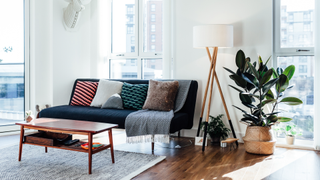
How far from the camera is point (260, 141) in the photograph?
3.28 meters

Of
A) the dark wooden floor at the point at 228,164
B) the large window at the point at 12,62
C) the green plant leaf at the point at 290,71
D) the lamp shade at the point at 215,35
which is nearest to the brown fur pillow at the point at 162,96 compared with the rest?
the dark wooden floor at the point at 228,164

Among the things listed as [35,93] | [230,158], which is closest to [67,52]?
[35,93]

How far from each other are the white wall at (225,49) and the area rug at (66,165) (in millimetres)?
1386

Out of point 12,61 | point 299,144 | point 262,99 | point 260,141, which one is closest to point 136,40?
point 12,61

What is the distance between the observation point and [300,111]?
369 cm

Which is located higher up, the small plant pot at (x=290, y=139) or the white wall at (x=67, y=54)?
the white wall at (x=67, y=54)

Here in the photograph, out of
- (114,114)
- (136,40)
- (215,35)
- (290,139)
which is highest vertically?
(136,40)

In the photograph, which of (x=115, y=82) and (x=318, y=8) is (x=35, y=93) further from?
(x=318, y=8)

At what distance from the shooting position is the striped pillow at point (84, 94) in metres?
4.25

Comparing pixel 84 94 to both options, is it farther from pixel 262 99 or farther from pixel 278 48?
pixel 278 48

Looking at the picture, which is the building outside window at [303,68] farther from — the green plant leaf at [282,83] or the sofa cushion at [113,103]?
the sofa cushion at [113,103]

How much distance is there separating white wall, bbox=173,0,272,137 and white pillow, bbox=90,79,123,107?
874 mm

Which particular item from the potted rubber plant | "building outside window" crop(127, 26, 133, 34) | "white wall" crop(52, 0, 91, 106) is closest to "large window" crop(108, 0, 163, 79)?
"building outside window" crop(127, 26, 133, 34)

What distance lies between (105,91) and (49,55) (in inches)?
44.9
